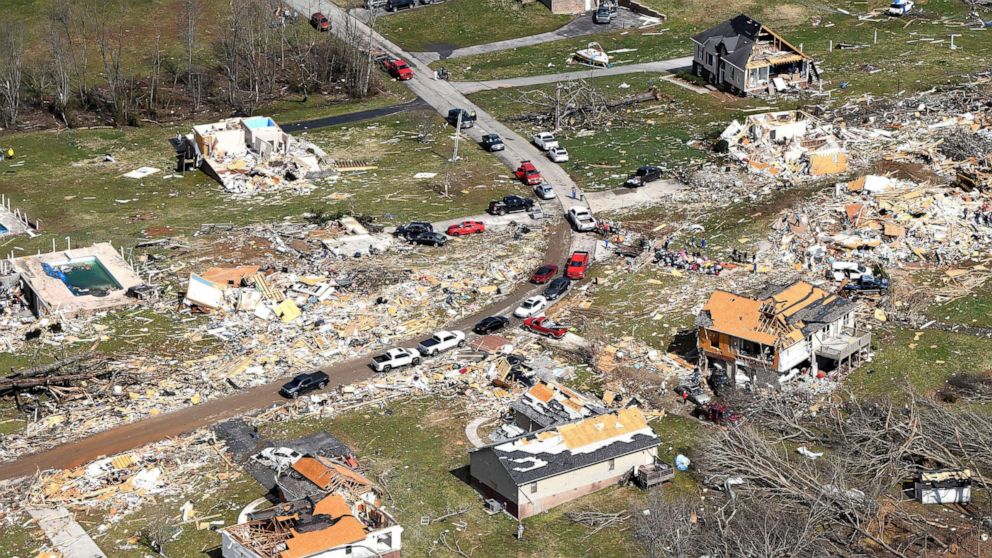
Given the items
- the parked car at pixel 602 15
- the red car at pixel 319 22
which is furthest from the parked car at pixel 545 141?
the red car at pixel 319 22

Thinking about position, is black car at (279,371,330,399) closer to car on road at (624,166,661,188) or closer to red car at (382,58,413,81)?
car on road at (624,166,661,188)

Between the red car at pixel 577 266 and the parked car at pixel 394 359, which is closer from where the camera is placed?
the parked car at pixel 394 359

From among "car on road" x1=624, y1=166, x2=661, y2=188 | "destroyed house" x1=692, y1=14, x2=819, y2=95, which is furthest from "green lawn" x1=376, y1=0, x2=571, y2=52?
"car on road" x1=624, y1=166, x2=661, y2=188

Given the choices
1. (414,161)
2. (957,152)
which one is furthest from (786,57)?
(414,161)

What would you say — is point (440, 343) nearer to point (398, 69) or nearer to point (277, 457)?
point (277, 457)

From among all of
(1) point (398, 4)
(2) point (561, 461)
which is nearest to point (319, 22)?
(1) point (398, 4)

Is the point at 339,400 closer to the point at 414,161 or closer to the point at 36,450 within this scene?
the point at 36,450

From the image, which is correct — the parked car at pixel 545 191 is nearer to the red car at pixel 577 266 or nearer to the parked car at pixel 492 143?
the parked car at pixel 492 143
